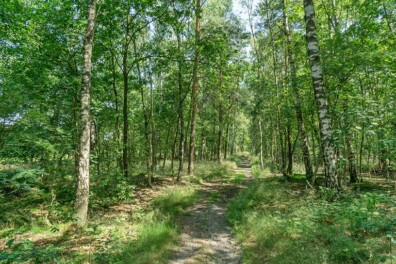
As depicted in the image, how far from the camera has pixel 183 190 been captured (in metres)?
11.6

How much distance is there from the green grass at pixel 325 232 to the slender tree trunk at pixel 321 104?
0.73 m

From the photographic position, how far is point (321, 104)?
266 inches

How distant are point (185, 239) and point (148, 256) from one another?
1826mm

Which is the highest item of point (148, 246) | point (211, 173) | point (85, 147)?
point (85, 147)

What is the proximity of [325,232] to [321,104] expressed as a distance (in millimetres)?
3578

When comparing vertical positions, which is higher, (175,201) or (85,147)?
(85,147)

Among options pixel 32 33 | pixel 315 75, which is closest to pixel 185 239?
pixel 315 75

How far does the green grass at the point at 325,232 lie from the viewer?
13.1ft

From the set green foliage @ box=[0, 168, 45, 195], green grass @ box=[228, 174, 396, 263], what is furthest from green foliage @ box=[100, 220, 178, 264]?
green grass @ box=[228, 174, 396, 263]

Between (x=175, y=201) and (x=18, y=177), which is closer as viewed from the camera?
(x=18, y=177)

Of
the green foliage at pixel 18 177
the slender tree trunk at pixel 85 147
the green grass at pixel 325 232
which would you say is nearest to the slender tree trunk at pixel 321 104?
the green grass at pixel 325 232

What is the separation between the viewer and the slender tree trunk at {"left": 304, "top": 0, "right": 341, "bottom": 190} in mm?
6523

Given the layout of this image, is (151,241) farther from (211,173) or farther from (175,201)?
(211,173)

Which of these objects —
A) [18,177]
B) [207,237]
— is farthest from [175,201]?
[18,177]
